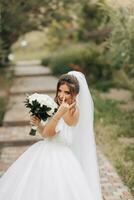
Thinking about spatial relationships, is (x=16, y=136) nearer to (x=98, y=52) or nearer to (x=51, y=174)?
(x=51, y=174)

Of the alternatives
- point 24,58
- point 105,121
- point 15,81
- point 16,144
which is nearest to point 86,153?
point 16,144

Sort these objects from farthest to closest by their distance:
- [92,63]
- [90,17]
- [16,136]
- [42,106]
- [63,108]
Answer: [90,17] → [92,63] → [16,136] → [42,106] → [63,108]

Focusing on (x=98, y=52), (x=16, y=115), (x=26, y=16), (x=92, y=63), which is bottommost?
(x=16, y=115)

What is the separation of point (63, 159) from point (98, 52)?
50.3 ft

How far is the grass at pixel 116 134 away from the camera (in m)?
9.25

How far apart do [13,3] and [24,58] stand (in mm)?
16657

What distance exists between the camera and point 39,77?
22.2m

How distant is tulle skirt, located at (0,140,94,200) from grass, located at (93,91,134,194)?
2.21 m

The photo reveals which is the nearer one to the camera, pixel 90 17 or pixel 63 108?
pixel 63 108

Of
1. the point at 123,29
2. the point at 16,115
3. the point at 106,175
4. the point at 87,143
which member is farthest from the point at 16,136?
the point at 87,143

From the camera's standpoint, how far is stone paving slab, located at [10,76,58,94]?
18.2m

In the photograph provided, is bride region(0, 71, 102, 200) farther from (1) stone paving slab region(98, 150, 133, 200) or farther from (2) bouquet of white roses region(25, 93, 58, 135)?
(1) stone paving slab region(98, 150, 133, 200)

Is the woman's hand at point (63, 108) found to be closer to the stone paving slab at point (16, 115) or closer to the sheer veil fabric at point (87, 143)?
the sheer veil fabric at point (87, 143)

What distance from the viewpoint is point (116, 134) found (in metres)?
11.8
